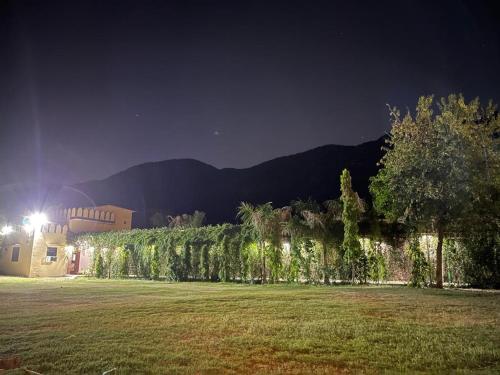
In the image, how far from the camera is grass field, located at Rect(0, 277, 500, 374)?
194 inches

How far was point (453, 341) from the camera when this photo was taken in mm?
6055

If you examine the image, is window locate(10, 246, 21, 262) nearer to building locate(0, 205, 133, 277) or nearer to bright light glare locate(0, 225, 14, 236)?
building locate(0, 205, 133, 277)

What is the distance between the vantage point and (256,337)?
6.31 metres

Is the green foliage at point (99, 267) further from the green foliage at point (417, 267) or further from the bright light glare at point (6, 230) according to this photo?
the green foliage at point (417, 267)

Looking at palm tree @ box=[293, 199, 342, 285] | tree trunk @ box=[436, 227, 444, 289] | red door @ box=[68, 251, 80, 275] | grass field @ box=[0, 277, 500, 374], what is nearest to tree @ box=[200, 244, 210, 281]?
palm tree @ box=[293, 199, 342, 285]

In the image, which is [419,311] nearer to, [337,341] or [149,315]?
[337,341]

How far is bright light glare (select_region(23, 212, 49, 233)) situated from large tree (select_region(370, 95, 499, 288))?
22984mm

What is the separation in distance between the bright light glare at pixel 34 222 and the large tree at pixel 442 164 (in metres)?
23.0

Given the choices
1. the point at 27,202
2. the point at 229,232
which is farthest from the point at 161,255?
the point at 27,202

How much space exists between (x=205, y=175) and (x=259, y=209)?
224 feet

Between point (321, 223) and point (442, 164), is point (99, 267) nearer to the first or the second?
point (321, 223)

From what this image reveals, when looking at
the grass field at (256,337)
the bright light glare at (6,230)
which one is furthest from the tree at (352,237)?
the bright light glare at (6,230)

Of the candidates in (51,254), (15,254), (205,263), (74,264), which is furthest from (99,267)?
(205,263)

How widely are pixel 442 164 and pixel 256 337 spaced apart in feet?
40.3
